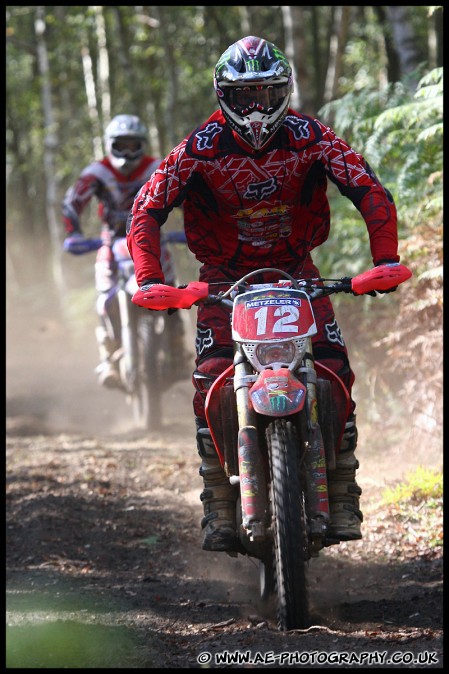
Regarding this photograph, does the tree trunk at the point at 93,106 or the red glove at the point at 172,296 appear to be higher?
the tree trunk at the point at 93,106

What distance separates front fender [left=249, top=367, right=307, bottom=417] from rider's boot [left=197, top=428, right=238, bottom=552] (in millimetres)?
609

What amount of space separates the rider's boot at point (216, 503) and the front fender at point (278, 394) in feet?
2.00

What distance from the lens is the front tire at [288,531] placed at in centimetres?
401

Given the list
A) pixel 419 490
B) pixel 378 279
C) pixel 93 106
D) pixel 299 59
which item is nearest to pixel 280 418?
pixel 378 279

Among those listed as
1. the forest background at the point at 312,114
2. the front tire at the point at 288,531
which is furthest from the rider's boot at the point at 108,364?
the front tire at the point at 288,531

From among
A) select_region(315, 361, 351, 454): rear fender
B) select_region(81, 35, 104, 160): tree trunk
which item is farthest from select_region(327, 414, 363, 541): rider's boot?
select_region(81, 35, 104, 160): tree trunk

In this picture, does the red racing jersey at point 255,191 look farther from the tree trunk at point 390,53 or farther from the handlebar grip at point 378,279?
the tree trunk at point 390,53

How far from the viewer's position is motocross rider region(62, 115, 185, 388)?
9.74 m

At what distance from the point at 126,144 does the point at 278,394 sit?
20.2 ft

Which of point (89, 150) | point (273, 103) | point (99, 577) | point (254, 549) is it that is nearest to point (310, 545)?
point (254, 549)

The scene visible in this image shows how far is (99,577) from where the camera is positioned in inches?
213

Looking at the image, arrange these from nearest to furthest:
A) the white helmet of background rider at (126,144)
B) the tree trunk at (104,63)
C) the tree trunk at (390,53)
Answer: the white helmet of background rider at (126,144) < the tree trunk at (390,53) < the tree trunk at (104,63)

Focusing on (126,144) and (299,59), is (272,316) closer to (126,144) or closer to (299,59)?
(126,144)

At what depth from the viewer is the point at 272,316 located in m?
4.29
